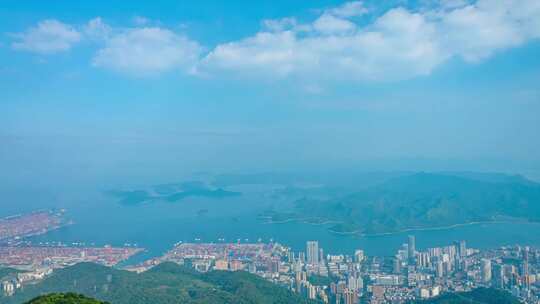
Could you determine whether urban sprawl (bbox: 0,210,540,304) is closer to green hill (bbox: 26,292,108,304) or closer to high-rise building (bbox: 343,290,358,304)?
high-rise building (bbox: 343,290,358,304)

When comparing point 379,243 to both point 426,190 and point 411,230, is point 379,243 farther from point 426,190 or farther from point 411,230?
point 426,190

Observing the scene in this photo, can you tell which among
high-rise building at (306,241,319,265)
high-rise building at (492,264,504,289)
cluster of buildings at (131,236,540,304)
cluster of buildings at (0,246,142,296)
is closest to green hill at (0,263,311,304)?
cluster of buildings at (0,246,142,296)

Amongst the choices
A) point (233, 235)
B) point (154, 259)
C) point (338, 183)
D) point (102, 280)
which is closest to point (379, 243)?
point (233, 235)

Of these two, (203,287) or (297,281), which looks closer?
(203,287)

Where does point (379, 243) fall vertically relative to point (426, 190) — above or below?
below

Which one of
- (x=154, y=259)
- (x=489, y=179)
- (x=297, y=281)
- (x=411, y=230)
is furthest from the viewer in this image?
(x=489, y=179)

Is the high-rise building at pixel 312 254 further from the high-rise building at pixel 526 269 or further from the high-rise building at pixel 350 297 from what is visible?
the high-rise building at pixel 526 269
